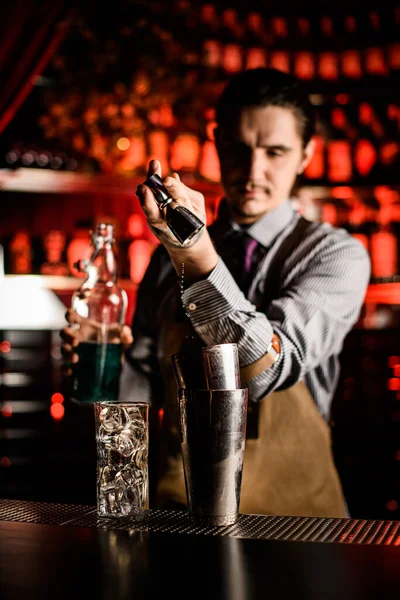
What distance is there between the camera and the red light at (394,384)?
3678 millimetres

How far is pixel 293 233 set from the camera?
1.75 m

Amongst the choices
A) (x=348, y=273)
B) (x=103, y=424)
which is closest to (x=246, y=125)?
(x=348, y=273)

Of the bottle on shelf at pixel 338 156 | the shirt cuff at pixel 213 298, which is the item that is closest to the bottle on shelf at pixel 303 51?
the bottle on shelf at pixel 338 156

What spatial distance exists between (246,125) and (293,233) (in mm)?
249

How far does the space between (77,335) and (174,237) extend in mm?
515

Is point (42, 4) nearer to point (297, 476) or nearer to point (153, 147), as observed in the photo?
point (153, 147)

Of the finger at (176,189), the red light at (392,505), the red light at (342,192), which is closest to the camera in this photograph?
the finger at (176,189)

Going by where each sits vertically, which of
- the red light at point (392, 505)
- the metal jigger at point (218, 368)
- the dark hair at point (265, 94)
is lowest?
the red light at point (392, 505)

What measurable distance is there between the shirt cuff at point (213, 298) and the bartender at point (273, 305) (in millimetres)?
66

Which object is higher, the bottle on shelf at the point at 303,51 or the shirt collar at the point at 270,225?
the bottle on shelf at the point at 303,51

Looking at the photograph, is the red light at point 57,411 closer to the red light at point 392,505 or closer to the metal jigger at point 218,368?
the red light at point 392,505

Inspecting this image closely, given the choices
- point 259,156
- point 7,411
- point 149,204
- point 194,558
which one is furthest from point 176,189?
point 7,411

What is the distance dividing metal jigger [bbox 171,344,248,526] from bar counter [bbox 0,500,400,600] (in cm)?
3

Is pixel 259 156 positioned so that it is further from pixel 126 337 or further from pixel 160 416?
pixel 160 416
